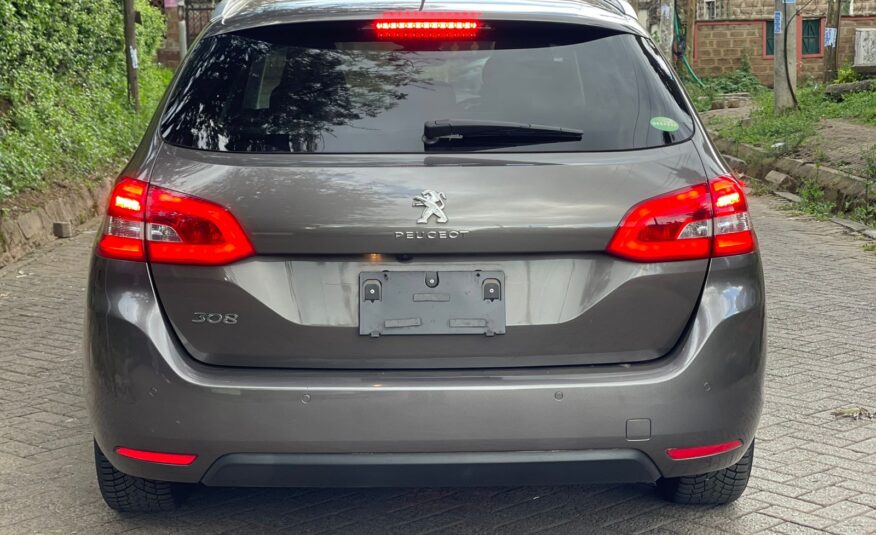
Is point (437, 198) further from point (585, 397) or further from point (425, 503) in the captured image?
point (425, 503)

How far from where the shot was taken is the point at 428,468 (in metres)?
3.28

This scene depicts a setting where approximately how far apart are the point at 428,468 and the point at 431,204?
27.3 inches

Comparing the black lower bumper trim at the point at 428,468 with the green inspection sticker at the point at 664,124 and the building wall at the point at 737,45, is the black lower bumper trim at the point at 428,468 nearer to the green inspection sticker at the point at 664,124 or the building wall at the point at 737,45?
the green inspection sticker at the point at 664,124

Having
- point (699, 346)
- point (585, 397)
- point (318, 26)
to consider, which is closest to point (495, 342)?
point (585, 397)

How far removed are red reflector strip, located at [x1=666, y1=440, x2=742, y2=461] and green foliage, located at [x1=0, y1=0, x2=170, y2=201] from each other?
314 inches

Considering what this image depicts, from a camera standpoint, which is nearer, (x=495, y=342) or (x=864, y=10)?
(x=495, y=342)

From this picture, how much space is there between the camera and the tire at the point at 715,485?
Answer: 3.97 metres

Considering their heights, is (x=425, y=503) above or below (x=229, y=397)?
below

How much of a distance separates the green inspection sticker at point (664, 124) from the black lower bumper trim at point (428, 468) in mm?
919

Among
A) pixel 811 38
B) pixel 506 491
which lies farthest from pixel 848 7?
pixel 506 491

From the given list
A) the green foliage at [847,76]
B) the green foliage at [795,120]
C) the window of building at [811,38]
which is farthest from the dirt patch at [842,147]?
the window of building at [811,38]

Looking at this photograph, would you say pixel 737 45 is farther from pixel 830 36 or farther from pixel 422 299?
pixel 422 299

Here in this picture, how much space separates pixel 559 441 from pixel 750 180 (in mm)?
12401

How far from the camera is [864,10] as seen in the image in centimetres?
3850
